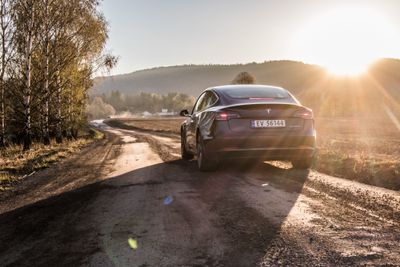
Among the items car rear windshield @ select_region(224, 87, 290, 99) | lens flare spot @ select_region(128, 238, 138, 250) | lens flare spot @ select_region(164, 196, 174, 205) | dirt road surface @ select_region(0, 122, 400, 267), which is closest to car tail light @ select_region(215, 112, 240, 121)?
car rear windshield @ select_region(224, 87, 290, 99)

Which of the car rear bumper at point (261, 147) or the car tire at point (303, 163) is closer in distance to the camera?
the car rear bumper at point (261, 147)

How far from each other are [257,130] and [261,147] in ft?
0.99

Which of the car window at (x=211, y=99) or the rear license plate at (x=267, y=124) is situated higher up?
the car window at (x=211, y=99)

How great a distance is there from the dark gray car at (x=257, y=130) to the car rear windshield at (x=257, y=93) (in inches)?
0.7

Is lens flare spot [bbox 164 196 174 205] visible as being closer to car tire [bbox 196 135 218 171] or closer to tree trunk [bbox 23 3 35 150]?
car tire [bbox 196 135 218 171]

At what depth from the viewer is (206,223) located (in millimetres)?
3895

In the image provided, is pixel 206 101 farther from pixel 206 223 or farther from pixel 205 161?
pixel 206 223

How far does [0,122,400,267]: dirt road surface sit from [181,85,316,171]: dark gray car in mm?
445

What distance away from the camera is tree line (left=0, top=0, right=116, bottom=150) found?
687 inches

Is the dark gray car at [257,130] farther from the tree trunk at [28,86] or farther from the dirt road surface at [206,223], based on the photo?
the tree trunk at [28,86]

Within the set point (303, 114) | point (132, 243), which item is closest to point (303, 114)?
point (303, 114)

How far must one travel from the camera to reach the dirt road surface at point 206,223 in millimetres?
2982

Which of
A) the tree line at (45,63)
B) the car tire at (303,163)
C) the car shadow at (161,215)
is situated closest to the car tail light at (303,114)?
the car tire at (303,163)

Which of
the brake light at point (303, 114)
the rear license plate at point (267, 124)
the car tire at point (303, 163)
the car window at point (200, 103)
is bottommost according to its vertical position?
the car tire at point (303, 163)
